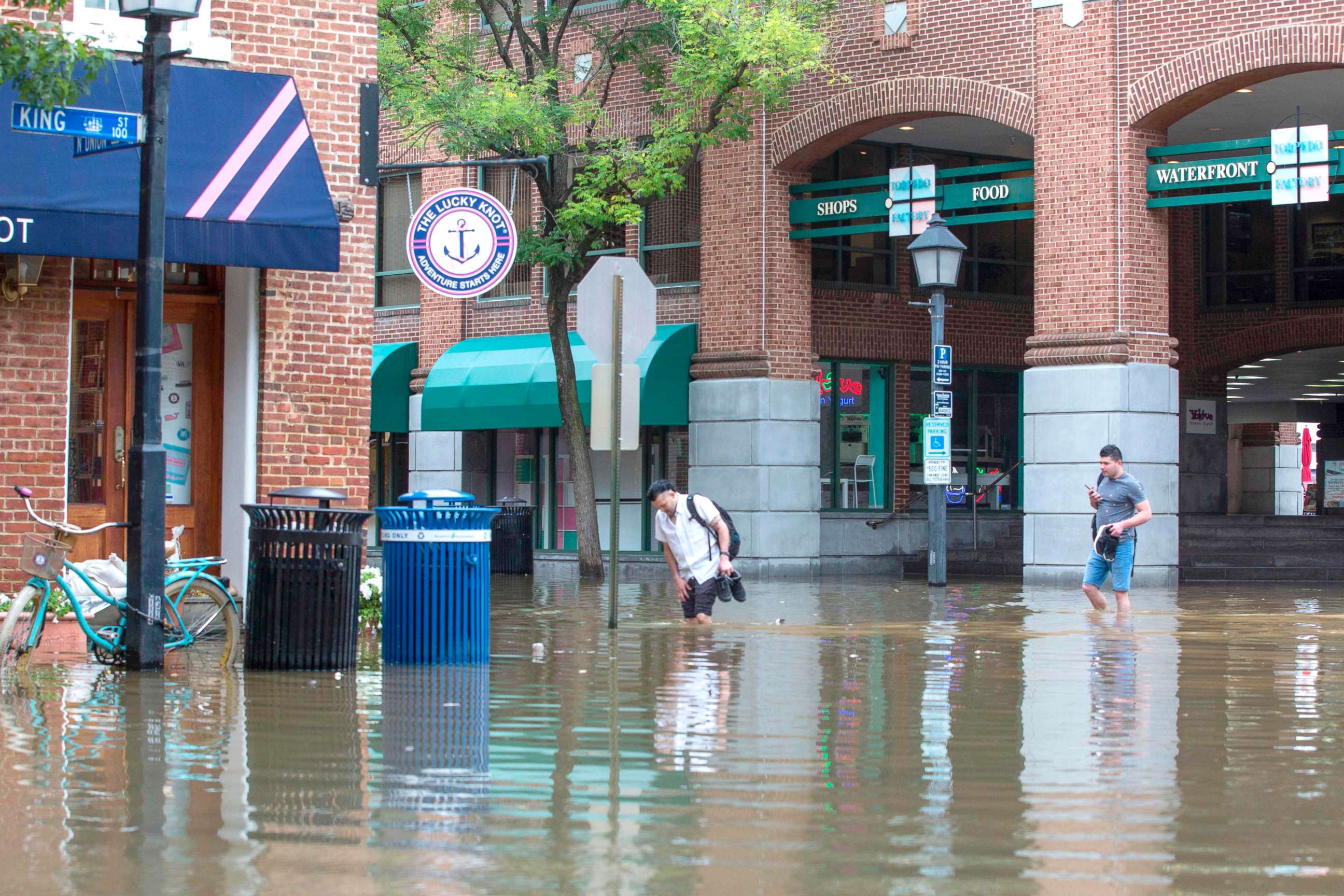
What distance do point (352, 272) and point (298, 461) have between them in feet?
5.18

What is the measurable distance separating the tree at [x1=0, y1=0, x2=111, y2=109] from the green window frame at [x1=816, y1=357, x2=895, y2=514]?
17975mm

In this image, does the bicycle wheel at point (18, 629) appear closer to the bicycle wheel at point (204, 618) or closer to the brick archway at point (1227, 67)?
the bicycle wheel at point (204, 618)

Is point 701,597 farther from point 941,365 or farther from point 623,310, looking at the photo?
point 941,365

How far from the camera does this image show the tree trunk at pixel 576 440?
26656 millimetres

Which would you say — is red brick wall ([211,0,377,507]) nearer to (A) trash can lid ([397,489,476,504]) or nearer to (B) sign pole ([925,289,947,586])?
(A) trash can lid ([397,489,476,504])

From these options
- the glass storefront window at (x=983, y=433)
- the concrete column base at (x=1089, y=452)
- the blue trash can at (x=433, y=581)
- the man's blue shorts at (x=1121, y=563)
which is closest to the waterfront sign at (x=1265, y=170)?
the concrete column base at (x=1089, y=452)

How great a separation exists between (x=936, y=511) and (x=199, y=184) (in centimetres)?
1253

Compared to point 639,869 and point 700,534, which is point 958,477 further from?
point 639,869

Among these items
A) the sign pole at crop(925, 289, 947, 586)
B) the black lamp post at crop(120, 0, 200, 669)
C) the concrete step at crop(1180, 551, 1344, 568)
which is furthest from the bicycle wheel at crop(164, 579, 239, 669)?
the concrete step at crop(1180, 551, 1344, 568)

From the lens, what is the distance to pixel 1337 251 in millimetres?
30703

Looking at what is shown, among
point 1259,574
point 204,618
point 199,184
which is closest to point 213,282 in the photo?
point 199,184

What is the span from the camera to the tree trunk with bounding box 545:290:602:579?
87.5 feet

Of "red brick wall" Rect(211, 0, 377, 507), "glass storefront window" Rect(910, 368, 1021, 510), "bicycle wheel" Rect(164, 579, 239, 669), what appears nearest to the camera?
"bicycle wheel" Rect(164, 579, 239, 669)

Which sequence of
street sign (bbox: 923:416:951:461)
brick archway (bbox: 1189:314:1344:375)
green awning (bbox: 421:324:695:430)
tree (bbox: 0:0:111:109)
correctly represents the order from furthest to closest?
brick archway (bbox: 1189:314:1344:375), green awning (bbox: 421:324:695:430), street sign (bbox: 923:416:951:461), tree (bbox: 0:0:111:109)
